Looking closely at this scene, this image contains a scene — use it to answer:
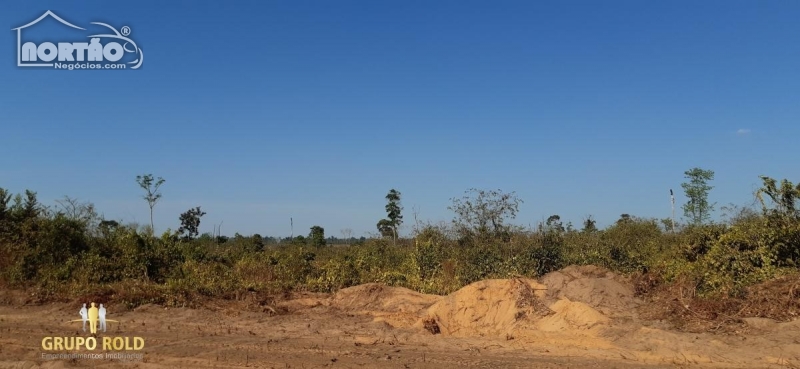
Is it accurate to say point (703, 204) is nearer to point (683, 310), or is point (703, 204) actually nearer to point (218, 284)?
point (683, 310)

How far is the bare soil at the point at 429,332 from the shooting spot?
703 cm

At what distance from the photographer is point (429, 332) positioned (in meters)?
9.02

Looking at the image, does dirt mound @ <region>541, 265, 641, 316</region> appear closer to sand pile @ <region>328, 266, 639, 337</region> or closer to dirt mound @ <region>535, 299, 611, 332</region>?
sand pile @ <region>328, 266, 639, 337</region>

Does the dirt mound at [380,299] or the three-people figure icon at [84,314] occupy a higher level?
the three-people figure icon at [84,314]

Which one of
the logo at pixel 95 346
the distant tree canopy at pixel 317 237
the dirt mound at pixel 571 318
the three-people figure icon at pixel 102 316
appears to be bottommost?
the dirt mound at pixel 571 318

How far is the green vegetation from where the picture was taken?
10.0 m

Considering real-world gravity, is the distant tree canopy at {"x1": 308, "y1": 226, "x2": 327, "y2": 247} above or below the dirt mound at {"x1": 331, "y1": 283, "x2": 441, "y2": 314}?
above

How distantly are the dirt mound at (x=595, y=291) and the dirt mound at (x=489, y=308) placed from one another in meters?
0.38

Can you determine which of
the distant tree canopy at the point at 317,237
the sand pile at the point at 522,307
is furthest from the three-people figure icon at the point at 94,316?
the distant tree canopy at the point at 317,237

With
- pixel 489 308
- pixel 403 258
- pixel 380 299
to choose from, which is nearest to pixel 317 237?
pixel 403 258

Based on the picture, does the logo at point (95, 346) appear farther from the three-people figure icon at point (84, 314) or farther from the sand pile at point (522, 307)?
the sand pile at point (522, 307)

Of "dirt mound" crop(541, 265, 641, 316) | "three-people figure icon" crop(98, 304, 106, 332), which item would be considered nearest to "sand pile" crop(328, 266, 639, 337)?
"dirt mound" crop(541, 265, 641, 316)

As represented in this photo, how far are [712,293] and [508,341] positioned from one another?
12.8ft

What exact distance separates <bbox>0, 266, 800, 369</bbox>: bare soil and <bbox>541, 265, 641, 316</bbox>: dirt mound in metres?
0.02
